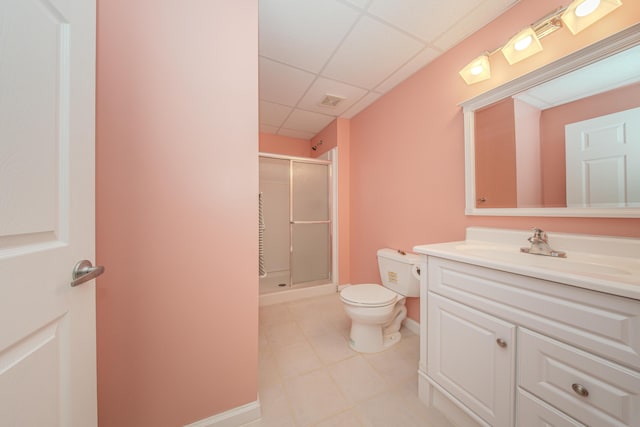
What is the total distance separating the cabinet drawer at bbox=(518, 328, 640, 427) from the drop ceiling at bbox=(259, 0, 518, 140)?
1.77m

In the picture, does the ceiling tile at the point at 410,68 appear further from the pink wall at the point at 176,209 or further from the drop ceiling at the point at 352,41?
the pink wall at the point at 176,209

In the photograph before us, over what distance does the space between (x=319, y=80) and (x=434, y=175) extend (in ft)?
4.43

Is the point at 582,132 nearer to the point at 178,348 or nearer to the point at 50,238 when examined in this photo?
the point at 50,238

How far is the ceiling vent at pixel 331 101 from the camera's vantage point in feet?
7.29

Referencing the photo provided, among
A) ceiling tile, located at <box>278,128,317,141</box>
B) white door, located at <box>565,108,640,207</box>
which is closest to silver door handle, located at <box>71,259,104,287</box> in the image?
white door, located at <box>565,108,640,207</box>

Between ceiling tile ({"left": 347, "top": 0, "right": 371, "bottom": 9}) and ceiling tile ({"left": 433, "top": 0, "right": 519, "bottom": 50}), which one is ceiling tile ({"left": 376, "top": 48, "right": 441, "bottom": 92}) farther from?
ceiling tile ({"left": 347, "top": 0, "right": 371, "bottom": 9})

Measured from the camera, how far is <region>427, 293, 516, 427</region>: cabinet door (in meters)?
A: 0.83

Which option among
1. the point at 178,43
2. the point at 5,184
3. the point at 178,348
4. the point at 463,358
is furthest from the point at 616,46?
the point at 178,348

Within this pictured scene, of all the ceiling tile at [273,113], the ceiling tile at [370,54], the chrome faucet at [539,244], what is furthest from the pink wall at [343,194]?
the chrome faucet at [539,244]

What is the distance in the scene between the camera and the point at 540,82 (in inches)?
44.6

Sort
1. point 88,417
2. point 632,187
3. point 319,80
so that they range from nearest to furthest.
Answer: point 88,417
point 632,187
point 319,80

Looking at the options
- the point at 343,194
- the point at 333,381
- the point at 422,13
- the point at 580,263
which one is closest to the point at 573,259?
the point at 580,263

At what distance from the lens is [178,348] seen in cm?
97

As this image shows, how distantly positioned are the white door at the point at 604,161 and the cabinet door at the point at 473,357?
79 cm
